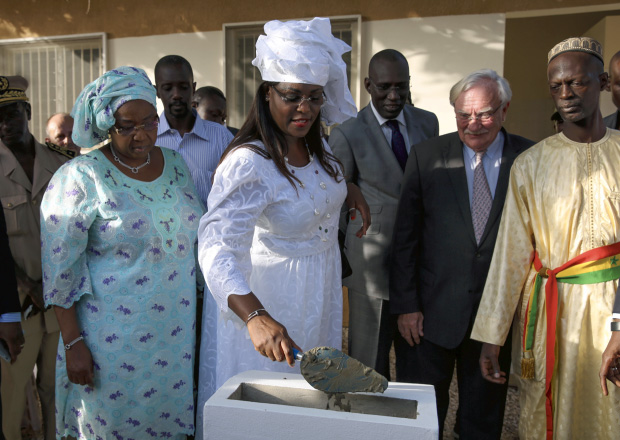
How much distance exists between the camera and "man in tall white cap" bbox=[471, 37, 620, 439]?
7.29ft

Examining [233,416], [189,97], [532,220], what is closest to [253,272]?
[233,416]

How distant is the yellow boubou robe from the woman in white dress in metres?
0.74

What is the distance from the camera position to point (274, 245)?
2.12 metres

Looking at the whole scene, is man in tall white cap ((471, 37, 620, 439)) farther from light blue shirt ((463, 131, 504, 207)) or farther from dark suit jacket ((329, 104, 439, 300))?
dark suit jacket ((329, 104, 439, 300))

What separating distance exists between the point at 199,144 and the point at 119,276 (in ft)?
4.68

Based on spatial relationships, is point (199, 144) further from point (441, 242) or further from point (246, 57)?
point (246, 57)

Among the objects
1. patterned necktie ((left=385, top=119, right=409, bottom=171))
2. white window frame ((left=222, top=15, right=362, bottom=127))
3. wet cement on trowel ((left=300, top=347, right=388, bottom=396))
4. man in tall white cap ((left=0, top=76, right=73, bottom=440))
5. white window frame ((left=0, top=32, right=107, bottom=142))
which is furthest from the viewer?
white window frame ((left=0, top=32, right=107, bottom=142))

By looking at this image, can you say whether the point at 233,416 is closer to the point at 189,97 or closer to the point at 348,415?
the point at 348,415

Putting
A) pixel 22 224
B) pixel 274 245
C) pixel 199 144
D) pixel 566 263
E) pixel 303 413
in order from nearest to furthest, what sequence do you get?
pixel 303 413, pixel 274 245, pixel 566 263, pixel 22 224, pixel 199 144

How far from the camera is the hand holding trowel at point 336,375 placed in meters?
1.63

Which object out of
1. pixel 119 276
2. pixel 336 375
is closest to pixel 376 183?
pixel 119 276

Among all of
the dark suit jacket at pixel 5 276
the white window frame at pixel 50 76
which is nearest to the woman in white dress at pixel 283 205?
the dark suit jacket at pixel 5 276

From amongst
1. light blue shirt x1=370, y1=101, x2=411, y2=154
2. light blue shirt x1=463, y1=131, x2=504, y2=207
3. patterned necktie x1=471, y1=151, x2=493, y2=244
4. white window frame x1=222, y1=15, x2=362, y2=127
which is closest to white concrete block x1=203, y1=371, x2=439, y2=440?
patterned necktie x1=471, y1=151, x2=493, y2=244

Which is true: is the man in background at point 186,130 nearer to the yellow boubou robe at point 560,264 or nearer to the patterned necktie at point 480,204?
the patterned necktie at point 480,204
